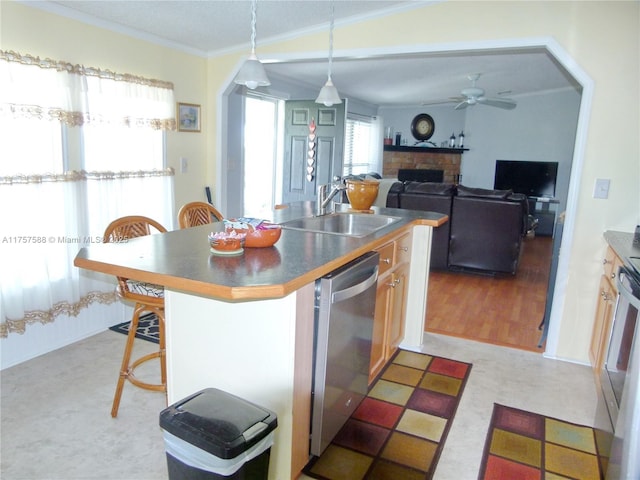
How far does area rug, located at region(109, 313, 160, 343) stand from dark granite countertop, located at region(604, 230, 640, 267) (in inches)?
110

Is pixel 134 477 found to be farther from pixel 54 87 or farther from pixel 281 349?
pixel 54 87

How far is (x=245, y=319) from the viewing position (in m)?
1.68

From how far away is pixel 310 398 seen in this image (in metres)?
1.83

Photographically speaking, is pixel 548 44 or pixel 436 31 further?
pixel 436 31

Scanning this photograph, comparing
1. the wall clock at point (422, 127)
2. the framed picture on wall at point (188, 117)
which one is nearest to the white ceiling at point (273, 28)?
the framed picture on wall at point (188, 117)

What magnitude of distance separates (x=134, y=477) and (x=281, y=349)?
882mm

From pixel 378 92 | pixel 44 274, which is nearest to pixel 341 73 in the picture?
pixel 378 92

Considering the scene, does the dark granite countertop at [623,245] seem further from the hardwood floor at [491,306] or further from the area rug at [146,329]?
the area rug at [146,329]

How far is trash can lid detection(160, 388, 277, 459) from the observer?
4.44 ft

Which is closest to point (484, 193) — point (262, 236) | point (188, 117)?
point (188, 117)

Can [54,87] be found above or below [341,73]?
below

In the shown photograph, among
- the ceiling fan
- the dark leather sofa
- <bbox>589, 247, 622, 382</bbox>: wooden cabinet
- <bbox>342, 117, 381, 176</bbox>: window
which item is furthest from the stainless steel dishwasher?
Answer: <bbox>342, 117, 381, 176</bbox>: window

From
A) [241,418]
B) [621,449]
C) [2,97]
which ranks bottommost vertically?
[621,449]

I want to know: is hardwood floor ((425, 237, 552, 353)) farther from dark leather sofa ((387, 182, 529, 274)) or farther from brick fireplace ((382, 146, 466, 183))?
brick fireplace ((382, 146, 466, 183))
